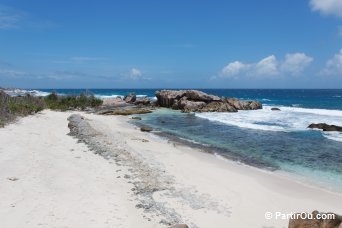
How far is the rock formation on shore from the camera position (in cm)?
5016

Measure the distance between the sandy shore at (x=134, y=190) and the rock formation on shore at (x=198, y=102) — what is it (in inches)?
1264

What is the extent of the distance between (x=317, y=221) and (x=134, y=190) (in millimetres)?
6295

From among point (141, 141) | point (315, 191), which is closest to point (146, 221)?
point (315, 191)

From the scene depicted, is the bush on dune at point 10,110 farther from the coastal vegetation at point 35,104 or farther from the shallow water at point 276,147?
the shallow water at point 276,147

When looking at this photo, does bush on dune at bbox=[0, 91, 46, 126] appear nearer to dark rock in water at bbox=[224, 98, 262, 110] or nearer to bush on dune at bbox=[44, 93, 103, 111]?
bush on dune at bbox=[44, 93, 103, 111]

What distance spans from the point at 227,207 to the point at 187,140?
1425 centimetres

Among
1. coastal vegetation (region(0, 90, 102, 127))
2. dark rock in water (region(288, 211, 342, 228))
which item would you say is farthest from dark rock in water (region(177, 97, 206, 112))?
dark rock in water (region(288, 211, 342, 228))

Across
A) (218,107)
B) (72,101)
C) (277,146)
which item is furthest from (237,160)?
(72,101)

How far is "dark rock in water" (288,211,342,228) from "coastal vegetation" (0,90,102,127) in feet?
63.8

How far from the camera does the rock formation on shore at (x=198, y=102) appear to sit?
50.2m

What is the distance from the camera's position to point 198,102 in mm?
51906

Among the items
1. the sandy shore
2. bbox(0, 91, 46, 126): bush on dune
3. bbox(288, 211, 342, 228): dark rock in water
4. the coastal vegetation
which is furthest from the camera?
the coastal vegetation

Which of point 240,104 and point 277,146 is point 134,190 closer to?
point 277,146

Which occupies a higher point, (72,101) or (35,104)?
(35,104)
